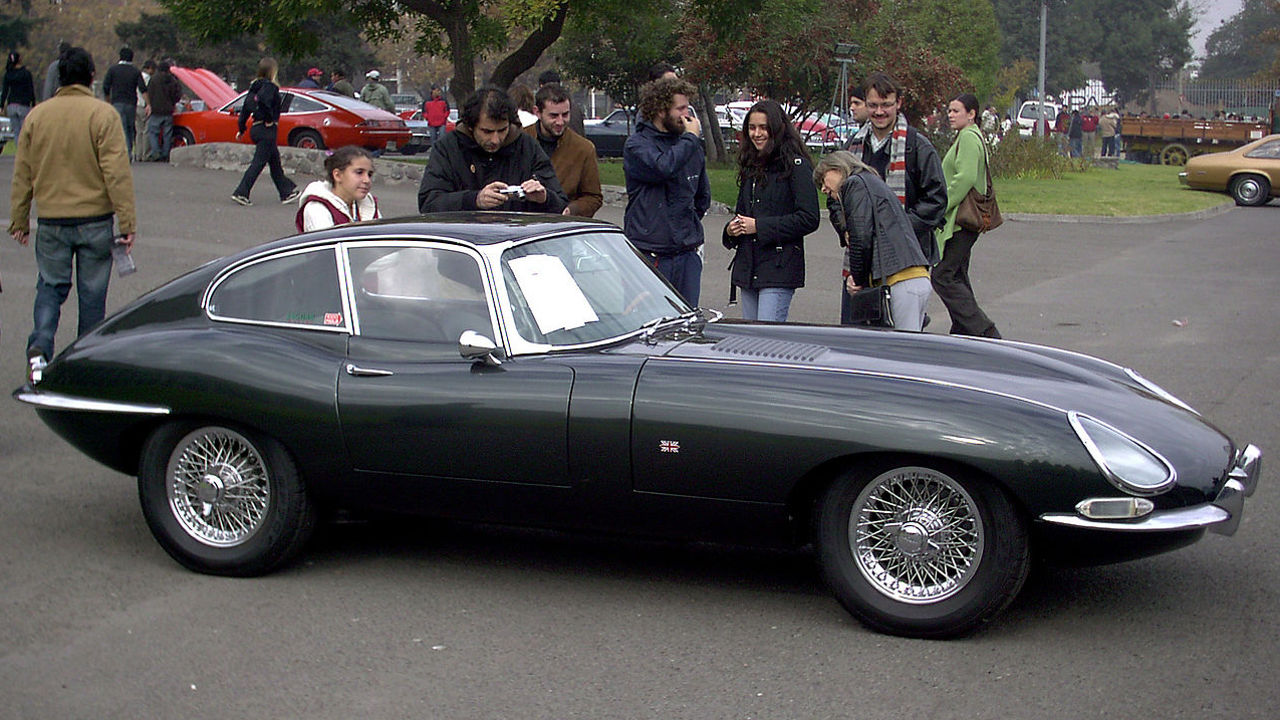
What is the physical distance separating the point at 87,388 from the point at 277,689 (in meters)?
1.93

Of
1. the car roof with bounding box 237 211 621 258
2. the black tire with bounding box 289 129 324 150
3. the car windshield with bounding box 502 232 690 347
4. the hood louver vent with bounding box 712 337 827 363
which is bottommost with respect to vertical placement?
the hood louver vent with bounding box 712 337 827 363

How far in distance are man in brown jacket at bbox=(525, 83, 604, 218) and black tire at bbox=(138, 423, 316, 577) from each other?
338 cm

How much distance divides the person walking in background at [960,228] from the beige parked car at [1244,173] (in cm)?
2124

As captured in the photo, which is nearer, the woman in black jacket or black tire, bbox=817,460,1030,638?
black tire, bbox=817,460,1030,638

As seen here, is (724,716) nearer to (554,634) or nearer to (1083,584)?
(554,634)

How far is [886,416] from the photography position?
462cm

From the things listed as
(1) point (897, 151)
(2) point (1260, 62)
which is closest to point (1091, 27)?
(2) point (1260, 62)

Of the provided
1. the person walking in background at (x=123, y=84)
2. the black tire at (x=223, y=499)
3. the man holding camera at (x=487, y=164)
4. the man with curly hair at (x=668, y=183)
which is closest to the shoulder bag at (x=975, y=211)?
the man with curly hair at (x=668, y=183)

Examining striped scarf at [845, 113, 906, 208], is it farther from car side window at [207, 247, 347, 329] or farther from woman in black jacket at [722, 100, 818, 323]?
car side window at [207, 247, 347, 329]

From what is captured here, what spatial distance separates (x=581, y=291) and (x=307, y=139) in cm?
2146

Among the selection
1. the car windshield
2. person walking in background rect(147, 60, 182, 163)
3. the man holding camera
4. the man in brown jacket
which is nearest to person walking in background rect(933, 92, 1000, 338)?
the man in brown jacket

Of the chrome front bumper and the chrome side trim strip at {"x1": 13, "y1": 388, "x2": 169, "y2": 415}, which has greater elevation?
the chrome side trim strip at {"x1": 13, "y1": 388, "x2": 169, "y2": 415}

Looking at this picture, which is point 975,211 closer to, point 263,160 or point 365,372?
point 365,372

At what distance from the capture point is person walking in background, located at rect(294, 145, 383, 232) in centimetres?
685
